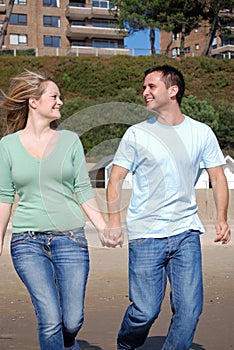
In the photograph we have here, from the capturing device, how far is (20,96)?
4.34 meters

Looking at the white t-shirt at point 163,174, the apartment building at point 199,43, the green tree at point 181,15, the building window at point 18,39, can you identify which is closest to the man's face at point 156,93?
the white t-shirt at point 163,174

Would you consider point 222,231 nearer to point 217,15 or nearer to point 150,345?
point 150,345

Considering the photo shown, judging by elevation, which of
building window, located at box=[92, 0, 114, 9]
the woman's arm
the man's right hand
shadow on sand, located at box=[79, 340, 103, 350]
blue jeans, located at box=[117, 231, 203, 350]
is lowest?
shadow on sand, located at box=[79, 340, 103, 350]

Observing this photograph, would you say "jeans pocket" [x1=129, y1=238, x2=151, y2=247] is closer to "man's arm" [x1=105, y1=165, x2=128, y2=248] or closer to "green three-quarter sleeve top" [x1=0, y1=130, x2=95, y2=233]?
"man's arm" [x1=105, y1=165, x2=128, y2=248]

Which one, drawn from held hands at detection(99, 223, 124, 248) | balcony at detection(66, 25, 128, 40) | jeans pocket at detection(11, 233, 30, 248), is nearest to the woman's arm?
held hands at detection(99, 223, 124, 248)

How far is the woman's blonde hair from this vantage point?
4.30 m

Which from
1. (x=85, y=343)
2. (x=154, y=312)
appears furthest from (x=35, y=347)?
(x=154, y=312)

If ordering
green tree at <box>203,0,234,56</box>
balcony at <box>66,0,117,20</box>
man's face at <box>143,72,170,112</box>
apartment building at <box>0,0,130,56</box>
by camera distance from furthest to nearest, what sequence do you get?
apartment building at <box>0,0,130,56</box> → balcony at <box>66,0,117,20</box> → green tree at <box>203,0,234,56</box> → man's face at <box>143,72,170,112</box>

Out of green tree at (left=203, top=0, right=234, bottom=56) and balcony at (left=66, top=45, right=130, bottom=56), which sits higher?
green tree at (left=203, top=0, right=234, bottom=56)

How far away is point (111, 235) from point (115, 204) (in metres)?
0.20

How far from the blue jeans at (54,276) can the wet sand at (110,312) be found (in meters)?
1.55

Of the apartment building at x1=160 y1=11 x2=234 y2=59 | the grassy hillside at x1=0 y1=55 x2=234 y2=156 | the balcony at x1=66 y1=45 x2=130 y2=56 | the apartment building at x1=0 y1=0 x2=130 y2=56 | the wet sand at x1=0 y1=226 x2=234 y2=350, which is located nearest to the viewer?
the wet sand at x1=0 y1=226 x2=234 y2=350

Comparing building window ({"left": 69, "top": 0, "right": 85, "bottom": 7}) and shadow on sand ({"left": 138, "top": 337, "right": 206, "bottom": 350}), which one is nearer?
shadow on sand ({"left": 138, "top": 337, "right": 206, "bottom": 350})

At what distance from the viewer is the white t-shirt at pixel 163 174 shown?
4305 millimetres
